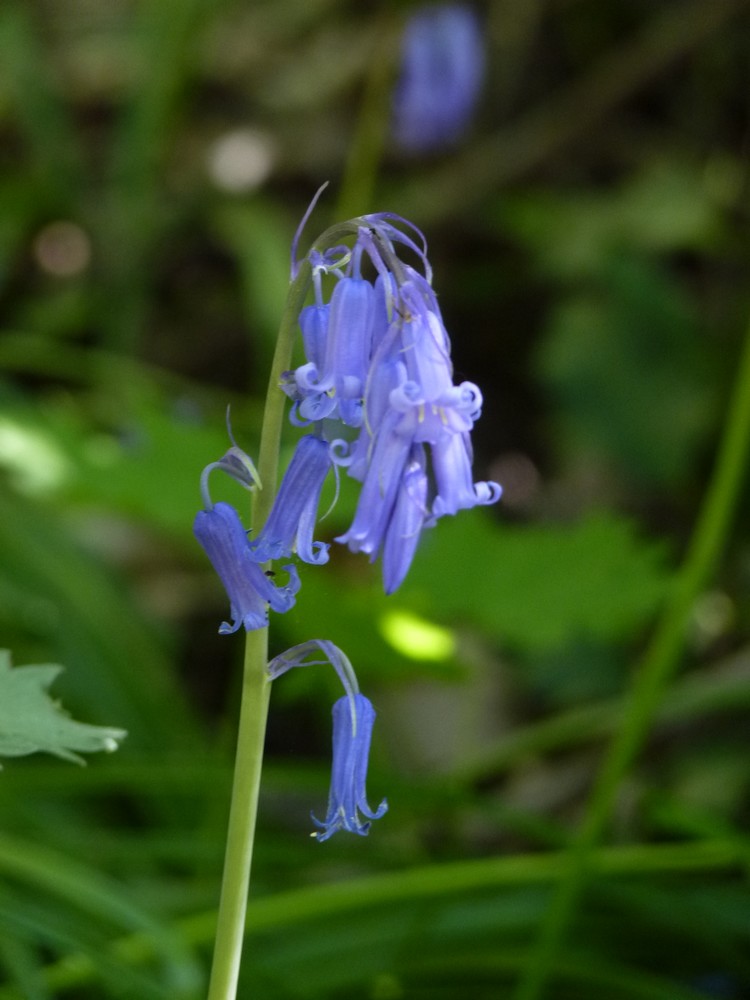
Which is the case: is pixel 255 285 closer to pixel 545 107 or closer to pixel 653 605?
pixel 545 107

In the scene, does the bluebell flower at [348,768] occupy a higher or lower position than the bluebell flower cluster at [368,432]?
lower

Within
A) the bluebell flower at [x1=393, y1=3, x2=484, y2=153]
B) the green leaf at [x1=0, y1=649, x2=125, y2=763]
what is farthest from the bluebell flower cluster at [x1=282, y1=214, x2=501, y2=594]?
the bluebell flower at [x1=393, y1=3, x2=484, y2=153]

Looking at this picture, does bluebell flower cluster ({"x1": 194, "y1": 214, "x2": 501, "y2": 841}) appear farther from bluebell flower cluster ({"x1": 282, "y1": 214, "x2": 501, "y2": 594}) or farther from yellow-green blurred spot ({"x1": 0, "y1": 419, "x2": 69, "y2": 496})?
yellow-green blurred spot ({"x1": 0, "y1": 419, "x2": 69, "y2": 496})

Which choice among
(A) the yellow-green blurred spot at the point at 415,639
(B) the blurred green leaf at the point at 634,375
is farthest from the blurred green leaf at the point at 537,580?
(B) the blurred green leaf at the point at 634,375

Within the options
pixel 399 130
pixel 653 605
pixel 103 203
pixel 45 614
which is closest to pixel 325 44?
pixel 399 130

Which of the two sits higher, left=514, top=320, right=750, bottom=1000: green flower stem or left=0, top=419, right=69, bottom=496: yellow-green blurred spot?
left=0, top=419, right=69, bottom=496: yellow-green blurred spot

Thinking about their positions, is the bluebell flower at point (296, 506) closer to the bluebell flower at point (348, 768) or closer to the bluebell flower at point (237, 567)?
the bluebell flower at point (237, 567)
